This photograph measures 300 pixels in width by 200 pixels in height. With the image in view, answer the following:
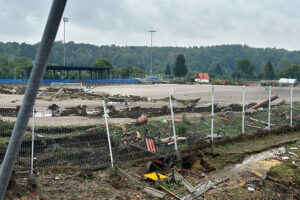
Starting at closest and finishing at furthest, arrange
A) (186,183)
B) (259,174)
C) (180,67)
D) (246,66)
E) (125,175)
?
1. (186,183)
2. (125,175)
3. (259,174)
4. (180,67)
5. (246,66)

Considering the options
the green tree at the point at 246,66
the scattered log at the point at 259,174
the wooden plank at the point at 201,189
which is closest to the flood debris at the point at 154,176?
the wooden plank at the point at 201,189

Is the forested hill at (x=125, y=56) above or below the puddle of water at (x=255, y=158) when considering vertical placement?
above

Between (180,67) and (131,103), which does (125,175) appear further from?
(180,67)

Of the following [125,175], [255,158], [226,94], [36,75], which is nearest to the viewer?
[36,75]

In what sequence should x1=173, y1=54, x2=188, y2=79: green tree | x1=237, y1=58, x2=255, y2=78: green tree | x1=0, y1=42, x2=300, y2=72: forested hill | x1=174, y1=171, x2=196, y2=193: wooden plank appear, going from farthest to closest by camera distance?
x1=0, y1=42, x2=300, y2=72: forested hill → x1=237, y1=58, x2=255, y2=78: green tree → x1=173, y1=54, x2=188, y2=79: green tree → x1=174, y1=171, x2=196, y2=193: wooden plank

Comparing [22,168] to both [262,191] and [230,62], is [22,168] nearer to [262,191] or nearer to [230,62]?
[262,191]

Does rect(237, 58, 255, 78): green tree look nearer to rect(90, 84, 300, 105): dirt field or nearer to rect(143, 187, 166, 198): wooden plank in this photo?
rect(90, 84, 300, 105): dirt field

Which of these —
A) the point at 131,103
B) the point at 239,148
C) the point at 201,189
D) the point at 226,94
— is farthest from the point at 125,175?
the point at 226,94

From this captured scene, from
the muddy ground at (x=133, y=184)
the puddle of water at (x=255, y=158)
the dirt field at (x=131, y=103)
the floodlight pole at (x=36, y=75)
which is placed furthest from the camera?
the dirt field at (x=131, y=103)

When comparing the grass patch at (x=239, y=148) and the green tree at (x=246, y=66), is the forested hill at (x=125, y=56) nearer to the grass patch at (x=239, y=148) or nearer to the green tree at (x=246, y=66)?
the green tree at (x=246, y=66)

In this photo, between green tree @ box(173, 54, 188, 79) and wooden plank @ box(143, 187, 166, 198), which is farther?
green tree @ box(173, 54, 188, 79)

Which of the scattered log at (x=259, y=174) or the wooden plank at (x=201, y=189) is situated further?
the scattered log at (x=259, y=174)

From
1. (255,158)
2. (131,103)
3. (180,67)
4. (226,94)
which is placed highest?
(180,67)

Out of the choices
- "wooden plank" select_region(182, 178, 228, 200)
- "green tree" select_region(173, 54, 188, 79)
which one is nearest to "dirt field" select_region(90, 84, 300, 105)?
"wooden plank" select_region(182, 178, 228, 200)
